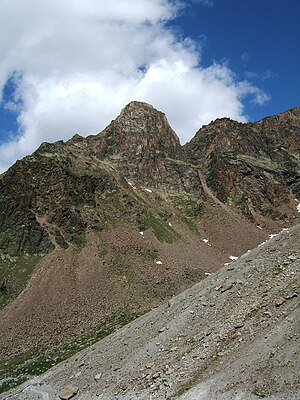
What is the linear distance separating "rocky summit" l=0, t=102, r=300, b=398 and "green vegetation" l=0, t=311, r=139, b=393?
10.3 inches

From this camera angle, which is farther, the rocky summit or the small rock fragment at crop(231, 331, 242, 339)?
the rocky summit

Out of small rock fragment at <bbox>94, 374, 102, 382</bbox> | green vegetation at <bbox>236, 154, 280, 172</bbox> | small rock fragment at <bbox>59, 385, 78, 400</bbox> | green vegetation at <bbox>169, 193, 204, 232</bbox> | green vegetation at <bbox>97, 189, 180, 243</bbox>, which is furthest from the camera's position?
green vegetation at <bbox>236, 154, 280, 172</bbox>

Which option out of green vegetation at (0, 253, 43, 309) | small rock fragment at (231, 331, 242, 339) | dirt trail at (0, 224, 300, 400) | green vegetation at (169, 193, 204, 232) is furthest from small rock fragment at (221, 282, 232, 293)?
green vegetation at (169, 193, 204, 232)

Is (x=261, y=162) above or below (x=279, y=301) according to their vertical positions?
above

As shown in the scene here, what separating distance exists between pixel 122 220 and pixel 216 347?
254ft

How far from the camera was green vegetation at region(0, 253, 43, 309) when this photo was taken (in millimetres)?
72062

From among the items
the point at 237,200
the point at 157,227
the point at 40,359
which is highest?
the point at 157,227

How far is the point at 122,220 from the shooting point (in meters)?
103

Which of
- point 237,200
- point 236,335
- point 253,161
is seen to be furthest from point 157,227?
point 236,335

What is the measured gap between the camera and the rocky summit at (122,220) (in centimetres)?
6644

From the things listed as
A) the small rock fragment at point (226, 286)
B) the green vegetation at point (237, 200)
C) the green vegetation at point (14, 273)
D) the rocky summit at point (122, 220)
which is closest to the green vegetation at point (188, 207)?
the rocky summit at point (122, 220)

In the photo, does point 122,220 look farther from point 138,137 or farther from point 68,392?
point 68,392

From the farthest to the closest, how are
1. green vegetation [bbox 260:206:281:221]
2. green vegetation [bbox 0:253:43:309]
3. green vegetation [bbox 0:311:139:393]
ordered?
green vegetation [bbox 260:206:281:221] → green vegetation [bbox 0:253:43:309] → green vegetation [bbox 0:311:139:393]

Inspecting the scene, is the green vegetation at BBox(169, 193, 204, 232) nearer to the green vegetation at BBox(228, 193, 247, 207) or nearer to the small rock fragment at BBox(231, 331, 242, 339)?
the green vegetation at BBox(228, 193, 247, 207)
